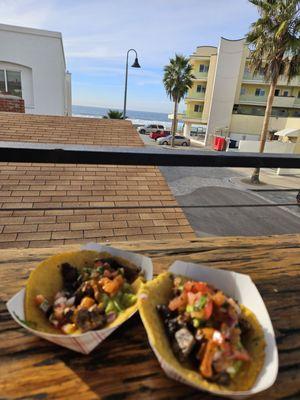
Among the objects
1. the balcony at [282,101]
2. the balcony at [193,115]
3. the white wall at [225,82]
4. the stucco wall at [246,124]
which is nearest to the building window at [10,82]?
the white wall at [225,82]

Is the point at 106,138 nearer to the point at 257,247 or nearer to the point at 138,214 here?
the point at 138,214

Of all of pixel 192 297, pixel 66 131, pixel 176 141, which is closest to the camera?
pixel 192 297

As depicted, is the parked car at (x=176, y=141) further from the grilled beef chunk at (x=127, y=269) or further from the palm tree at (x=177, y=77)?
the grilled beef chunk at (x=127, y=269)

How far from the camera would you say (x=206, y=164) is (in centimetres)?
147

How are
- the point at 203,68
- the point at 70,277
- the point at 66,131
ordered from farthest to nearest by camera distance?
1. the point at 203,68
2. the point at 66,131
3. the point at 70,277

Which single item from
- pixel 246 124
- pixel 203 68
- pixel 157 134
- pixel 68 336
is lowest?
pixel 157 134

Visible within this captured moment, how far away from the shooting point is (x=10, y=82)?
1213 cm


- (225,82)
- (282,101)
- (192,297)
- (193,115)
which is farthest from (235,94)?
(192,297)

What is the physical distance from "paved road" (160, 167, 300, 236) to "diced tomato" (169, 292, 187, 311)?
28.3 ft

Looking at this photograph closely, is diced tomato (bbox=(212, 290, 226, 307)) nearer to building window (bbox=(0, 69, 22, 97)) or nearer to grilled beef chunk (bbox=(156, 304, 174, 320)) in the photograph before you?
grilled beef chunk (bbox=(156, 304, 174, 320))

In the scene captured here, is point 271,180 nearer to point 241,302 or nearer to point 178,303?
point 241,302

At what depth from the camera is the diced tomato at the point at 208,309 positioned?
56 cm

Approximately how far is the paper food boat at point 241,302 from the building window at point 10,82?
13.7 m

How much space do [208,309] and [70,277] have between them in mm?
367
